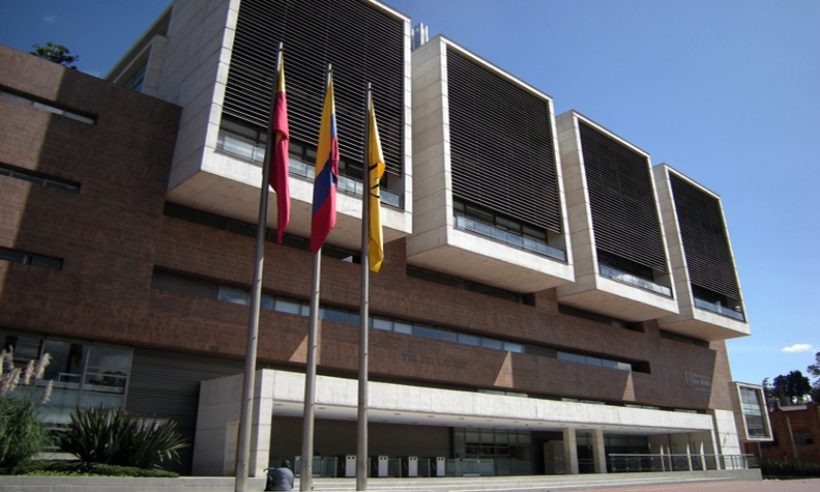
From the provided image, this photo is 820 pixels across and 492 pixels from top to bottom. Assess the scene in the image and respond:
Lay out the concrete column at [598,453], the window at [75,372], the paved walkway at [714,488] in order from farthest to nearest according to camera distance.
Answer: the concrete column at [598,453], the paved walkway at [714,488], the window at [75,372]

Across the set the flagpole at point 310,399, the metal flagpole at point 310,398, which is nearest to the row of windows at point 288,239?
the flagpole at point 310,399

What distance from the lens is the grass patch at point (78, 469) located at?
45.9 feet

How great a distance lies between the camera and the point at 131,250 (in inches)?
856

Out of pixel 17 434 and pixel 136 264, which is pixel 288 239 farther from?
pixel 17 434

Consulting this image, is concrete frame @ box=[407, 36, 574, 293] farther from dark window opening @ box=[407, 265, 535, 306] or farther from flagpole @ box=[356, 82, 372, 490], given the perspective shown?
flagpole @ box=[356, 82, 372, 490]

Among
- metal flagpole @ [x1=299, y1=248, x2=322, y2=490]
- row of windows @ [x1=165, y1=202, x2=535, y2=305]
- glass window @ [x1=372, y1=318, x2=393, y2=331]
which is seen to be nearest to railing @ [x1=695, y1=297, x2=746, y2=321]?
row of windows @ [x1=165, y1=202, x2=535, y2=305]

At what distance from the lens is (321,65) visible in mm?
25969

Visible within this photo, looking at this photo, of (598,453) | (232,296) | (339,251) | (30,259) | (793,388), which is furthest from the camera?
(793,388)

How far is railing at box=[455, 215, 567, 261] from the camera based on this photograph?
28562 mm

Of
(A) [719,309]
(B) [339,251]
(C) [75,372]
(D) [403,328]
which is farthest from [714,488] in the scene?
(C) [75,372]

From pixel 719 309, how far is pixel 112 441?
42.1 metres

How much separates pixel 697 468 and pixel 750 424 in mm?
17616

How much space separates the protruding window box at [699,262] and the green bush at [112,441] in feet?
119

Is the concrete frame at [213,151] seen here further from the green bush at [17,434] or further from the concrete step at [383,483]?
the concrete step at [383,483]
